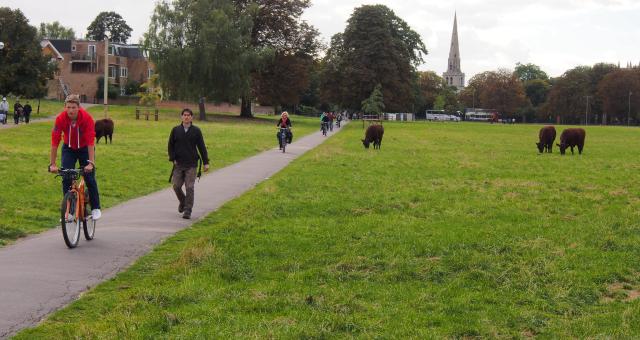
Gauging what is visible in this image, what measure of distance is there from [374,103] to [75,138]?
65.7 metres

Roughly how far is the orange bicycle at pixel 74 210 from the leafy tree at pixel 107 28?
140868 mm

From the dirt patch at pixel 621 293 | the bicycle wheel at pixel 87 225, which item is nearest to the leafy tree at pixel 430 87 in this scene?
the bicycle wheel at pixel 87 225

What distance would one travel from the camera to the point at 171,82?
6391 centimetres

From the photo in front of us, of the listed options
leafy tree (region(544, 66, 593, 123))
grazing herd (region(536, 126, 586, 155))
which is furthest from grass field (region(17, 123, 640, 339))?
leafy tree (region(544, 66, 593, 123))

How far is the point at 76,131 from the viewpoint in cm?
899

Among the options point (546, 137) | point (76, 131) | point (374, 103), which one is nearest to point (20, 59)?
point (374, 103)

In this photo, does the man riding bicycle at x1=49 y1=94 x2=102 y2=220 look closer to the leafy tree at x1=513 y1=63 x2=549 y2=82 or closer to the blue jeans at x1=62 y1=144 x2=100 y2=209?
the blue jeans at x1=62 y1=144 x2=100 y2=209

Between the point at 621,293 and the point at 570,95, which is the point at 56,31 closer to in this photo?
the point at 570,95

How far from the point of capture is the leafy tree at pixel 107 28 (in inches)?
5620

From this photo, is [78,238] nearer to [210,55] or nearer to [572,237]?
[572,237]

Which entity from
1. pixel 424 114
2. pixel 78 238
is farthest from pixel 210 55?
pixel 424 114

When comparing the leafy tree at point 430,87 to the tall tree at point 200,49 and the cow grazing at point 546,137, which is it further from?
the cow grazing at point 546,137

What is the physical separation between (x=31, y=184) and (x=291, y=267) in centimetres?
948

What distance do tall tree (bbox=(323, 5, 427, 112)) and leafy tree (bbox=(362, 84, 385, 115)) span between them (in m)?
3.86
